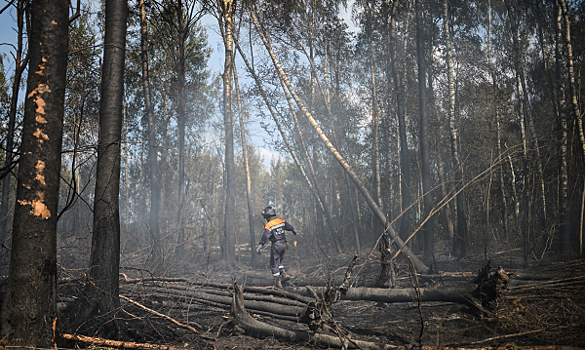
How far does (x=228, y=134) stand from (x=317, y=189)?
4.76 metres

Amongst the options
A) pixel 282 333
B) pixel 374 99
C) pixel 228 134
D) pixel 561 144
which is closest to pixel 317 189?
pixel 228 134

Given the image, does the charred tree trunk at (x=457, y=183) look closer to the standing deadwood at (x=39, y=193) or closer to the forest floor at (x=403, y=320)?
the forest floor at (x=403, y=320)

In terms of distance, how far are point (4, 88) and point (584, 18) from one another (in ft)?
68.4

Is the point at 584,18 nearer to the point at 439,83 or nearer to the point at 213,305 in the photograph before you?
the point at 439,83

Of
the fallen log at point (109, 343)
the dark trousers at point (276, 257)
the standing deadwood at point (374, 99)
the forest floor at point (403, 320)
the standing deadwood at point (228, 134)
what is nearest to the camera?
the fallen log at point (109, 343)

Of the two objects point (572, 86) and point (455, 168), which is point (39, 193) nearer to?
point (455, 168)

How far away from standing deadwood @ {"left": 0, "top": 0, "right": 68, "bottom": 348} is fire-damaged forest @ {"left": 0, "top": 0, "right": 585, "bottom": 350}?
18 millimetres

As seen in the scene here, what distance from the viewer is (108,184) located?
464cm

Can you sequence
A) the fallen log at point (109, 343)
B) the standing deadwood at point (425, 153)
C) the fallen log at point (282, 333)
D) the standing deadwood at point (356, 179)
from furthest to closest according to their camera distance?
1. the standing deadwood at point (425, 153)
2. the standing deadwood at point (356, 179)
3. the fallen log at point (282, 333)
4. the fallen log at point (109, 343)

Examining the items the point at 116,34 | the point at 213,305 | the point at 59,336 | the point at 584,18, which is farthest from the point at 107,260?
the point at 584,18

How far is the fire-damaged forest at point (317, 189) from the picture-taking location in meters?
3.59

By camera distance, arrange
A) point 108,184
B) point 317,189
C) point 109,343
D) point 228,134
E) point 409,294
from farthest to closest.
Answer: point 317,189 → point 228,134 → point 409,294 → point 108,184 → point 109,343

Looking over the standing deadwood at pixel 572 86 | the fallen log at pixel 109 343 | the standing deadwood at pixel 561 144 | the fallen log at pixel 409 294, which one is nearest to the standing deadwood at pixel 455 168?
the standing deadwood at pixel 561 144

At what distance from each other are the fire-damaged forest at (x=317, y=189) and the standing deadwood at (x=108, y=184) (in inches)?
1.0
